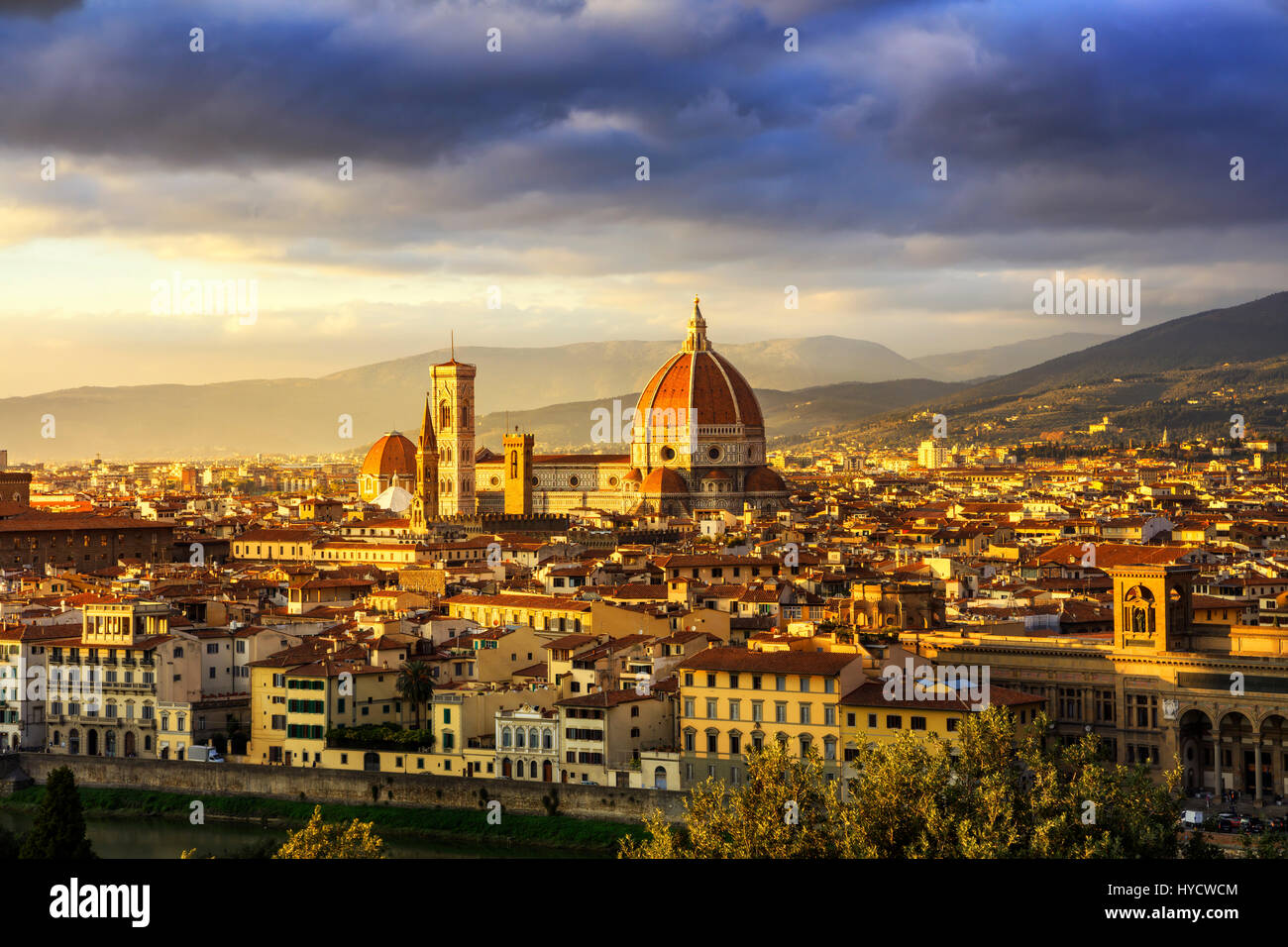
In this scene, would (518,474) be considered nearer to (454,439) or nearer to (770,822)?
(454,439)

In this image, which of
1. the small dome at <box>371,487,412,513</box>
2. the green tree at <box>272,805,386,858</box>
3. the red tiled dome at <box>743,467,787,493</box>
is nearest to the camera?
the green tree at <box>272,805,386,858</box>

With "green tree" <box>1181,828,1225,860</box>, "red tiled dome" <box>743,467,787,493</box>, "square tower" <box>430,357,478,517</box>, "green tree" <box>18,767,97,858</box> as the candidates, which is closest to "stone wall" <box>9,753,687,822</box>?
"green tree" <box>18,767,97,858</box>

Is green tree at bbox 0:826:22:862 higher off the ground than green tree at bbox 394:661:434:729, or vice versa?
green tree at bbox 394:661:434:729

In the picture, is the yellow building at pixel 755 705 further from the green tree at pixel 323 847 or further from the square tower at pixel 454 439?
the square tower at pixel 454 439
